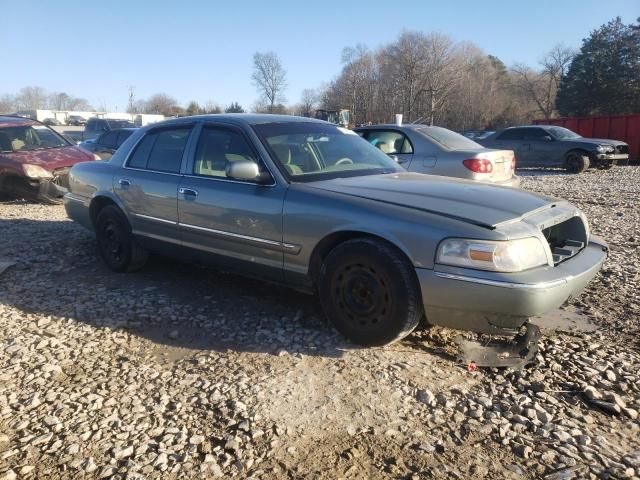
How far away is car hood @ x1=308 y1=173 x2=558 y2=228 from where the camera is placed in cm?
324

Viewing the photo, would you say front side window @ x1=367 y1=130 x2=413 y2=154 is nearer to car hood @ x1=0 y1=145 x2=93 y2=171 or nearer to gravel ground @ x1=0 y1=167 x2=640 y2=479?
gravel ground @ x1=0 y1=167 x2=640 y2=479

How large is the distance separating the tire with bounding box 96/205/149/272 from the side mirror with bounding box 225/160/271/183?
171 centimetres

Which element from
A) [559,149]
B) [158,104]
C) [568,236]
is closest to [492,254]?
[568,236]

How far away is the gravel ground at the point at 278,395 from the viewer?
2.43 metres

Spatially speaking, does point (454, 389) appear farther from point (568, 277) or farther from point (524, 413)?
point (568, 277)

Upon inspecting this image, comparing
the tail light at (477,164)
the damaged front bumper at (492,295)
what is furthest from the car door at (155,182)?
the tail light at (477,164)

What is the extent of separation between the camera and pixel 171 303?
4418 mm

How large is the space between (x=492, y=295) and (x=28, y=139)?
9.58m

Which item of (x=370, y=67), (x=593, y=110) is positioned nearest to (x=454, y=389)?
(x=593, y=110)

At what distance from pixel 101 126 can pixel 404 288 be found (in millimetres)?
22157

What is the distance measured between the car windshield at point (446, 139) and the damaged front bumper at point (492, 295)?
4536 millimetres

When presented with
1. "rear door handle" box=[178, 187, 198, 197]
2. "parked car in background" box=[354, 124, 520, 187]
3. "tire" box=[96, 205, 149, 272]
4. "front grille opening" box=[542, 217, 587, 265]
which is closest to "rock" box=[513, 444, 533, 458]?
"front grille opening" box=[542, 217, 587, 265]

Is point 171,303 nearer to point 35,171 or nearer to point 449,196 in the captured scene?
point 449,196

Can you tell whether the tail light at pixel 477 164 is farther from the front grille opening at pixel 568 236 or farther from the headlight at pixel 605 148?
the headlight at pixel 605 148
